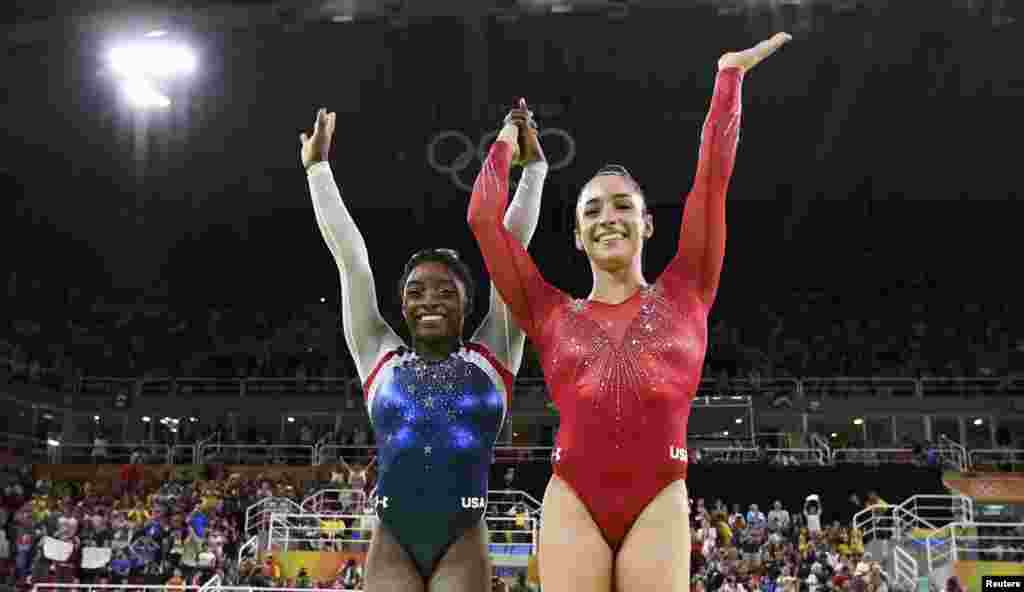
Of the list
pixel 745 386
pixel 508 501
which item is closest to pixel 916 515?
pixel 508 501

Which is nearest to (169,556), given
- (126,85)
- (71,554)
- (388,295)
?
(71,554)

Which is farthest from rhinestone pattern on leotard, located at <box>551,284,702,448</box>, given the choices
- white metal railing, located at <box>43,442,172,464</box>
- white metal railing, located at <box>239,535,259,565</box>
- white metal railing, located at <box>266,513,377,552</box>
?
white metal railing, located at <box>43,442,172,464</box>

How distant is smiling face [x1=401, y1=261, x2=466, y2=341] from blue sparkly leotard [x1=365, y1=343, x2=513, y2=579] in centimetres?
12

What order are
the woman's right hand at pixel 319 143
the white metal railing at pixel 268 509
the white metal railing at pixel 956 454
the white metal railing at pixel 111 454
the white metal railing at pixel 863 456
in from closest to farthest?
the woman's right hand at pixel 319 143
the white metal railing at pixel 268 509
the white metal railing at pixel 956 454
the white metal railing at pixel 863 456
the white metal railing at pixel 111 454

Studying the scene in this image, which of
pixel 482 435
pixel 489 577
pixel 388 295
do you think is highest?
pixel 388 295

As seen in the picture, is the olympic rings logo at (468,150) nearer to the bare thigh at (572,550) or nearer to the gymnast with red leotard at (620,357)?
the gymnast with red leotard at (620,357)

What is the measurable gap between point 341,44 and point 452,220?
11.3 metres

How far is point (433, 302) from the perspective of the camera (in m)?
4.07

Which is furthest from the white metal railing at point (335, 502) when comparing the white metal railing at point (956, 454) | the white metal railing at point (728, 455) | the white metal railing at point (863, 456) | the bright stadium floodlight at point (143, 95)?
the white metal railing at point (956, 454)

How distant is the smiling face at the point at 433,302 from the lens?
405 cm

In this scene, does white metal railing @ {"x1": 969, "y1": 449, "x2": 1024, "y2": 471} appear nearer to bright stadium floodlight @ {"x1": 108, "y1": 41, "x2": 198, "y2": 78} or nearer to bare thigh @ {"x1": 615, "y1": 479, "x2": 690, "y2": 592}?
bright stadium floodlight @ {"x1": 108, "y1": 41, "x2": 198, "y2": 78}

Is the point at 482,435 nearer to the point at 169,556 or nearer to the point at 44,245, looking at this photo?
the point at 169,556

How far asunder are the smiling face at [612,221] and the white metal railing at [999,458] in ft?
73.6

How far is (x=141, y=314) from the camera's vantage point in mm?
33312
